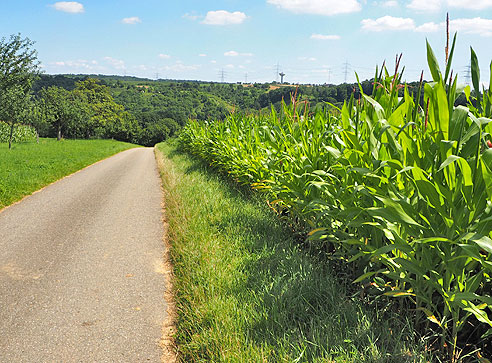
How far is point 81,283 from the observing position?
12.6 feet

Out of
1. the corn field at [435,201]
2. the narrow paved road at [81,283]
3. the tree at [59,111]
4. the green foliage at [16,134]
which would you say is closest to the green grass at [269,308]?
the corn field at [435,201]

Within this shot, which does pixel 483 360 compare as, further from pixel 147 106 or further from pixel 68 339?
pixel 147 106

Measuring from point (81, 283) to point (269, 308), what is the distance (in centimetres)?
224

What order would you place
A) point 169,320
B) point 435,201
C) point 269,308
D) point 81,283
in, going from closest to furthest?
point 435,201, point 269,308, point 169,320, point 81,283

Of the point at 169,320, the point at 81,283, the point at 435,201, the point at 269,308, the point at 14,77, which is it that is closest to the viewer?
the point at 435,201

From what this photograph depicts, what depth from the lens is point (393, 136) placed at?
2.30m

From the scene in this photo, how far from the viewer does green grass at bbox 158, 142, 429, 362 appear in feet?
7.13

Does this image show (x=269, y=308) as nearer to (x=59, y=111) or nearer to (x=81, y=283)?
(x=81, y=283)

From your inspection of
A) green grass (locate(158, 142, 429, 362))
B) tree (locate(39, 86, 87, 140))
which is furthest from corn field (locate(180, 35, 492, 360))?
tree (locate(39, 86, 87, 140))

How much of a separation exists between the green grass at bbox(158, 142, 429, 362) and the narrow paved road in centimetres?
39

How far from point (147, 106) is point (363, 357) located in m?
114

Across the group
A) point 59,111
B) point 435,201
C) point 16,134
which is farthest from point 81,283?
point 59,111

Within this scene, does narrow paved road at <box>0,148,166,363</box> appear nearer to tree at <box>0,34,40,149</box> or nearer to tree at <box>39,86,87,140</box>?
tree at <box>0,34,40,149</box>

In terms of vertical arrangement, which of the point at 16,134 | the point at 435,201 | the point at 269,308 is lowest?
the point at 269,308
